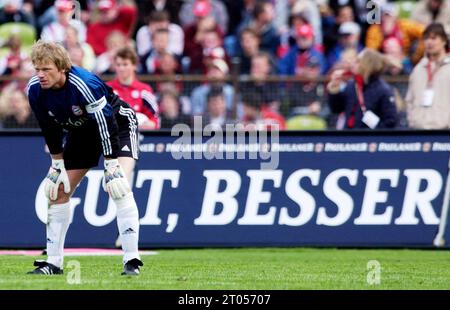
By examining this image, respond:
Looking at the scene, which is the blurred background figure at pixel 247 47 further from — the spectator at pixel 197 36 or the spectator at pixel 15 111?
the spectator at pixel 15 111

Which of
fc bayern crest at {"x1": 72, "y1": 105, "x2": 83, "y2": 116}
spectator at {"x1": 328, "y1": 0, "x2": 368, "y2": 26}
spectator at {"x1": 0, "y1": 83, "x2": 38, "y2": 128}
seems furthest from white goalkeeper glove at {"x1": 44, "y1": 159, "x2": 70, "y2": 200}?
spectator at {"x1": 328, "y1": 0, "x2": 368, "y2": 26}

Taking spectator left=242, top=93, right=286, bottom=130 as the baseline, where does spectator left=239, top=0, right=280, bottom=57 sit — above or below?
above

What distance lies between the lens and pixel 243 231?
14906mm

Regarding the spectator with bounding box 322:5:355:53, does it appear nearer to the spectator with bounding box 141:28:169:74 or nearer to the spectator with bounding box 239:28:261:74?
the spectator with bounding box 239:28:261:74

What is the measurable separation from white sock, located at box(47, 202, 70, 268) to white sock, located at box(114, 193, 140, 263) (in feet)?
1.93

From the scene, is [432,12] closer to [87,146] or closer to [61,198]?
[87,146]

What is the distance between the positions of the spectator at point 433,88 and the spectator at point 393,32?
144 inches

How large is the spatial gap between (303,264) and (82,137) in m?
3.08

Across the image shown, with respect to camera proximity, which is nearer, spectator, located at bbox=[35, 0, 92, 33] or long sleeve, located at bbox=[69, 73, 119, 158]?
long sleeve, located at bbox=[69, 73, 119, 158]

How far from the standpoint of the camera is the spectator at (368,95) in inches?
614

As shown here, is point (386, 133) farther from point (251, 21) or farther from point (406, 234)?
point (251, 21)

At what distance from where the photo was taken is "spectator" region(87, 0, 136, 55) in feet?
64.7

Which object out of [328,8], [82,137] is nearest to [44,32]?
[328,8]

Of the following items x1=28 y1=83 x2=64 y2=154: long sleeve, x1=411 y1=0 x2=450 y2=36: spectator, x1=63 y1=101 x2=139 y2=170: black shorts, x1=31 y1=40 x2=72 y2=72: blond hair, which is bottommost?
x1=411 y1=0 x2=450 y2=36: spectator
